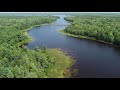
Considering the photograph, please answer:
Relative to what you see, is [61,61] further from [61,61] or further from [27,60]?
[27,60]

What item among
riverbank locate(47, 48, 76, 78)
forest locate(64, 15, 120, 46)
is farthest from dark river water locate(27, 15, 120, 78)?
forest locate(64, 15, 120, 46)

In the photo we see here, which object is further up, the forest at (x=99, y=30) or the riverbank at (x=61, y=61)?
the forest at (x=99, y=30)

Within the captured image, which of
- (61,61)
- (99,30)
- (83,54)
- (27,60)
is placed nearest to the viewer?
(27,60)

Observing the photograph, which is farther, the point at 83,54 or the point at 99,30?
the point at 99,30

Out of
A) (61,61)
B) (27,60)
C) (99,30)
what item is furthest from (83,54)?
(99,30)

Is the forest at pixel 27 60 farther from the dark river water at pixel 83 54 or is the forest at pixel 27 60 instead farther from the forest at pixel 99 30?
the forest at pixel 99 30

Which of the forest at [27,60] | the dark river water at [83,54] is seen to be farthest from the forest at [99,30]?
the forest at [27,60]

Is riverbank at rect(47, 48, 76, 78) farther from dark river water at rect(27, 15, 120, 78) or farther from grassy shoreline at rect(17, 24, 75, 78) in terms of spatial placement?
dark river water at rect(27, 15, 120, 78)
